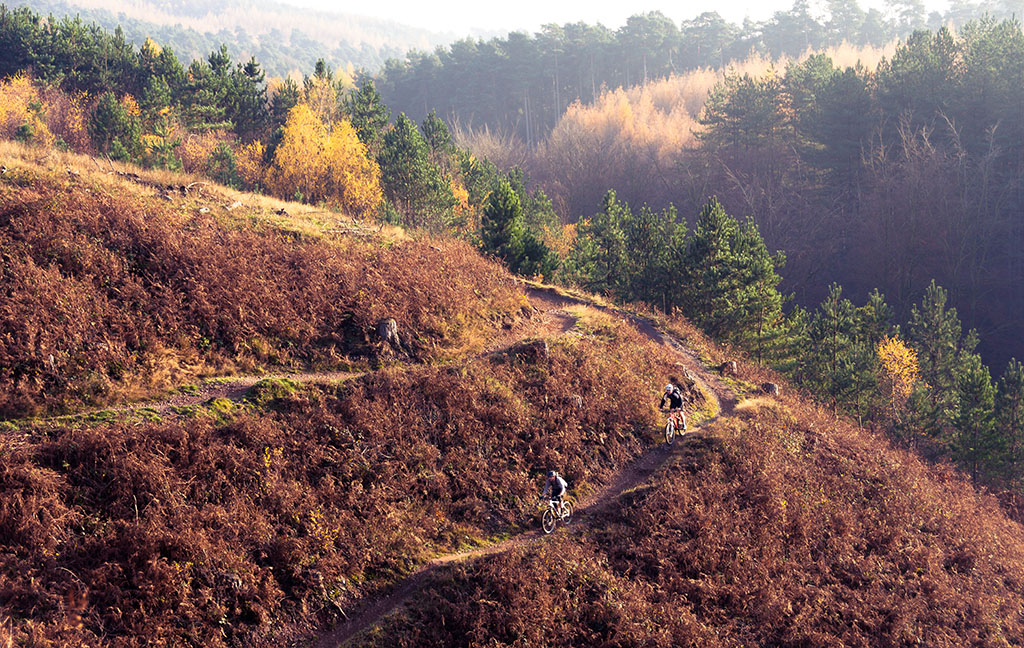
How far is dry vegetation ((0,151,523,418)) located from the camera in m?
15.2

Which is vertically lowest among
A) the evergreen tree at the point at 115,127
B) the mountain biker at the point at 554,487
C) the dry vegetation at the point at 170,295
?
the mountain biker at the point at 554,487

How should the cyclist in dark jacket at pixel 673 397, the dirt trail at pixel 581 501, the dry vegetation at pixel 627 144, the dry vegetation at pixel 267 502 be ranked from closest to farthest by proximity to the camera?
the dry vegetation at pixel 267 502 → the dirt trail at pixel 581 501 → the cyclist in dark jacket at pixel 673 397 → the dry vegetation at pixel 627 144

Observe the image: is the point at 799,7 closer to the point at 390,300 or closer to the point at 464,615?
the point at 390,300

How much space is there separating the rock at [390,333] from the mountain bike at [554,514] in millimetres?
7584

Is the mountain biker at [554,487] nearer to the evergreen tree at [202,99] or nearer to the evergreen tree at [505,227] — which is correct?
the evergreen tree at [505,227]

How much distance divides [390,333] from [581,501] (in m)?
8.09

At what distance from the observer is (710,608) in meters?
15.1

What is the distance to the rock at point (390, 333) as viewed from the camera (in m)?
20.7

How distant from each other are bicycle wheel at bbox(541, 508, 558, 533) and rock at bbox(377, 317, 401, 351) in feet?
25.1

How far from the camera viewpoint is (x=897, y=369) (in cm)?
3909

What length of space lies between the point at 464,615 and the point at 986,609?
1542 cm

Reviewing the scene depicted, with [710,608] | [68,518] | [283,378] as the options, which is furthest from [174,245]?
[710,608]

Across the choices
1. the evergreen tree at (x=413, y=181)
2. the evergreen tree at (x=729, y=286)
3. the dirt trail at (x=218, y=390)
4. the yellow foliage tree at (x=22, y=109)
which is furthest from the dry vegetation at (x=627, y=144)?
the dirt trail at (x=218, y=390)

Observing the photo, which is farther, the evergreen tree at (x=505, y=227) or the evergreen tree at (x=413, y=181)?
the evergreen tree at (x=413, y=181)
